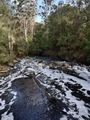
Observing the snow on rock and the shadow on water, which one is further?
the shadow on water

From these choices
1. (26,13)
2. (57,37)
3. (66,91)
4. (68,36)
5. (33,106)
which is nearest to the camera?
(33,106)

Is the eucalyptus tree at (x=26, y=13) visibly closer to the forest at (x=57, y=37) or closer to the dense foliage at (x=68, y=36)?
the forest at (x=57, y=37)

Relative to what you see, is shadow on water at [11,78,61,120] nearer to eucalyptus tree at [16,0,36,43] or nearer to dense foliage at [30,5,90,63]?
dense foliage at [30,5,90,63]

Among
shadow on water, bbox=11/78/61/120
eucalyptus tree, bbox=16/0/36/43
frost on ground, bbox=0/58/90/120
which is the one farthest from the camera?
eucalyptus tree, bbox=16/0/36/43

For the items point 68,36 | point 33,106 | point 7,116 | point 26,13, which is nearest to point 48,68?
point 68,36

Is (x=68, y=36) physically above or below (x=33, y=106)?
above

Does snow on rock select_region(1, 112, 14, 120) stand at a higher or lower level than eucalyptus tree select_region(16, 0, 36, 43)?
lower

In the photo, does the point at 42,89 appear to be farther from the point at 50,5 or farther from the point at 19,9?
the point at 50,5

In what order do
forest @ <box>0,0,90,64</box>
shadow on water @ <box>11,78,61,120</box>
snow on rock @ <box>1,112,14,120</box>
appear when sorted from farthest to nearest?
forest @ <box>0,0,90,64</box> → shadow on water @ <box>11,78,61,120</box> → snow on rock @ <box>1,112,14,120</box>

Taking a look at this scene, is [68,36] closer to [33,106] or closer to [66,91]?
[66,91]

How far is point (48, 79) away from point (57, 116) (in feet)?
32.3

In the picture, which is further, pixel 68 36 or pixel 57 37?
pixel 57 37

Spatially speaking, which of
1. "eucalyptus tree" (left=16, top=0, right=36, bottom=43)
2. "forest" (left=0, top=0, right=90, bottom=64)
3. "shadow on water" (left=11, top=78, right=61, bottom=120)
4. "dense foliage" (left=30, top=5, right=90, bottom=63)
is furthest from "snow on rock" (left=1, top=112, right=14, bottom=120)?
"eucalyptus tree" (left=16, top=0, right=36, bottom=43)

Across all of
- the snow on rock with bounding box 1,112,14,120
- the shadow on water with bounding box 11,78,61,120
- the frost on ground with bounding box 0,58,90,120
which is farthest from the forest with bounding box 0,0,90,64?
the snow on rock with bounding box 1,112,14,120
